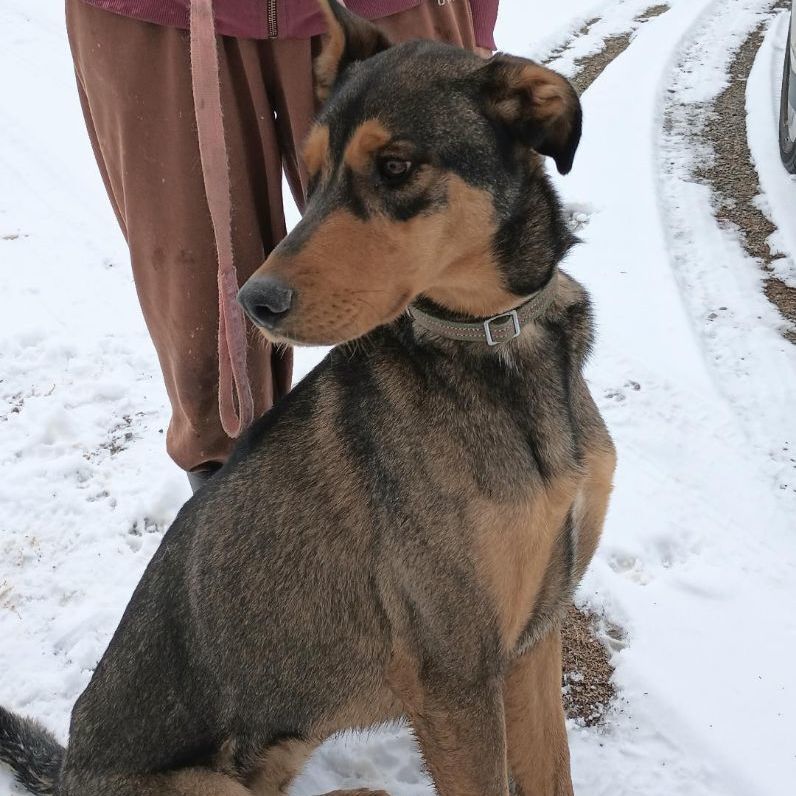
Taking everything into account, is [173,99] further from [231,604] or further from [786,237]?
[786,237]

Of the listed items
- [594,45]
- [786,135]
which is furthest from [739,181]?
[594,45]

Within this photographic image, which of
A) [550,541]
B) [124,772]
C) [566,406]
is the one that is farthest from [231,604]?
[566,406]

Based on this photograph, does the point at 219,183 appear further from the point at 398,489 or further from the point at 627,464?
the point at 627,464

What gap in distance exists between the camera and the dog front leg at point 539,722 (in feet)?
8.54

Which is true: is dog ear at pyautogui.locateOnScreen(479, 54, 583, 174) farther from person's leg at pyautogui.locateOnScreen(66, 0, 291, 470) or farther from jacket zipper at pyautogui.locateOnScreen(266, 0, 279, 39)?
person's leg at pyautogui.locateOnScreen(66, 0, 291, 470)

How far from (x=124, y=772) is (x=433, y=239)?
1.67 m

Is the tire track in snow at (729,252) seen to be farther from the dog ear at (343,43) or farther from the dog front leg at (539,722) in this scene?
the dog ear at (343,43)

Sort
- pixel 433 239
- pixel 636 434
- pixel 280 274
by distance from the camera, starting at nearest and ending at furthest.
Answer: pixel 280 274 < pixel 433 239 < pixel 636 434

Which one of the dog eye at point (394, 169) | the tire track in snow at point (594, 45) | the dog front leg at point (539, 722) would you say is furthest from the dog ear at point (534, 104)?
the tire track in snow at point (594, 45)

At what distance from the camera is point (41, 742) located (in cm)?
259

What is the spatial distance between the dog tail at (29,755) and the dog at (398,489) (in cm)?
31

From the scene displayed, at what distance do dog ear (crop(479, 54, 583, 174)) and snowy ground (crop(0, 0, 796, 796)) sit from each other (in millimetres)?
1942

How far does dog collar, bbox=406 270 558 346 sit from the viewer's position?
214 cm

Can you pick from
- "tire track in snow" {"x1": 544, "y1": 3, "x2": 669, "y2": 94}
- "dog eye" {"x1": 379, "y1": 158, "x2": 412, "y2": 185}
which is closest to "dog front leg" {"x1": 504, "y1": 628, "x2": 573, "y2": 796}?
A: "dog eye" {"x1": 379, "y1": 158, "x2": 412, "y2": 185}
